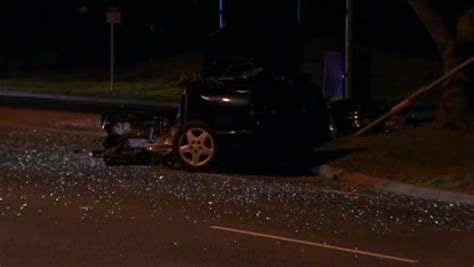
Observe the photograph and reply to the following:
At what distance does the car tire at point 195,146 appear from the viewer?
48.8ft

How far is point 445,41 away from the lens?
17.6m

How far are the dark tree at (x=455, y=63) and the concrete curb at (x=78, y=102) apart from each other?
10.6 meters

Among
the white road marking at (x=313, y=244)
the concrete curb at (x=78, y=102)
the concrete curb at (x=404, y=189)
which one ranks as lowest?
the concrete curb at (x=78, y=102)

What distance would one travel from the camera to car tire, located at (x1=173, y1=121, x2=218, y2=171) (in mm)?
14875

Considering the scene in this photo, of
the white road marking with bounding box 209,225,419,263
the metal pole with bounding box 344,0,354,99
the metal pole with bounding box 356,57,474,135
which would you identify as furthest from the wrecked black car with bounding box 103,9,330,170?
the metal pole with bounding box 344,0,354,99

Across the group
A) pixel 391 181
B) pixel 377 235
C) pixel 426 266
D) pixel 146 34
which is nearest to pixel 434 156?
pixel 391 181

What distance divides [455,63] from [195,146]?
4.92m

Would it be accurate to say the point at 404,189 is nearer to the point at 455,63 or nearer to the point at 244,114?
the point at 244,114

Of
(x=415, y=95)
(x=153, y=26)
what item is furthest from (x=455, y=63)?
(x=153, y=26)

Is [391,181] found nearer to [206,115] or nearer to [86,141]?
[206,115]

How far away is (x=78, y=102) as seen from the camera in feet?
102

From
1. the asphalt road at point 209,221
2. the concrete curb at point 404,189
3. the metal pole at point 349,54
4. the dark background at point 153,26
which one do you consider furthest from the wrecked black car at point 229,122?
the dark background at point 153,26

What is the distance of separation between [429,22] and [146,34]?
35.0 m

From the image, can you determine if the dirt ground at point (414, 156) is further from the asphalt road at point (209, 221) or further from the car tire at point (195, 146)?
the car tire at point (195, 146)
